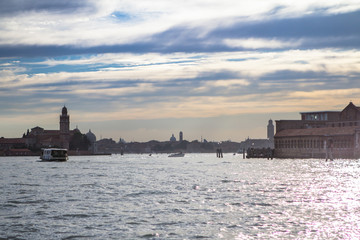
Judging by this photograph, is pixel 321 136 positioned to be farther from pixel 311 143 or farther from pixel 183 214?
pixel 183 214

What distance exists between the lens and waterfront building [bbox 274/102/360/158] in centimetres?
12254

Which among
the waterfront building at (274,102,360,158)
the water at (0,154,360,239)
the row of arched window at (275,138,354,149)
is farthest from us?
the row of arched window at (275,138,354,149)

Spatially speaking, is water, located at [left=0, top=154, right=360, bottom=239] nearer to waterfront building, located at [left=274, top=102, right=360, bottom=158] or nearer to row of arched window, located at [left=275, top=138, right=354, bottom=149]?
waterfront building, located at [left=274, top=102, right=360, bottom=158]

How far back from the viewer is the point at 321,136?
129500mm

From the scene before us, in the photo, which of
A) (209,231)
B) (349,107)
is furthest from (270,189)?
(349,107)

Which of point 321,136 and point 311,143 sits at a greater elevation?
point 321,136

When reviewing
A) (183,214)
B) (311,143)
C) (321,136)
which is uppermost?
(321,136)

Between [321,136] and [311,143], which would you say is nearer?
[321,136]

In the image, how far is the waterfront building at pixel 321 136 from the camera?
122537mm

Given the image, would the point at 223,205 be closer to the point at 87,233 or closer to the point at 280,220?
the point at 280,220

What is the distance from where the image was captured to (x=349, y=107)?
139 meters

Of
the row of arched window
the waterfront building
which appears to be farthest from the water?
the row of arched window

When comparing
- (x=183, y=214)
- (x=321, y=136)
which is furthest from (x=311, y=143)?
(x=183, y=214)

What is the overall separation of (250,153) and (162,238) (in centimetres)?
14686
